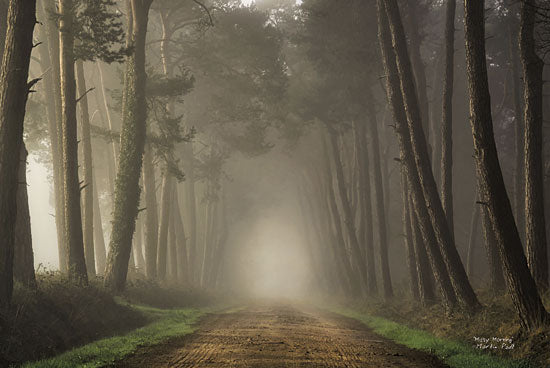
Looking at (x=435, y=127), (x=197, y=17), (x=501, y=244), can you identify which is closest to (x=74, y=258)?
(x=501, y=244)

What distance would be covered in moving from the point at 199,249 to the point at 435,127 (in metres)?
26.7

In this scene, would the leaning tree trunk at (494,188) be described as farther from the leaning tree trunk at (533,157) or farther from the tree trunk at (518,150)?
the tree trunk at (518,150)

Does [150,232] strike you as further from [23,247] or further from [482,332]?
[482,332]

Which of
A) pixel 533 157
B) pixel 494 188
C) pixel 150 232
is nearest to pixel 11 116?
pixel 494 188

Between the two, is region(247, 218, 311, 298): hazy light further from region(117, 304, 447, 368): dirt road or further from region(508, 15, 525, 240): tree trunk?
region(117, 304, 447, 368): dirt road

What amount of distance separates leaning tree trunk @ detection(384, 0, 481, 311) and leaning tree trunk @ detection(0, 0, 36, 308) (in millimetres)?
9482

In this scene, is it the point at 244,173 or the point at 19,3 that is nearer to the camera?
the point at 19,3

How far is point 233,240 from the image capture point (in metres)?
64.3

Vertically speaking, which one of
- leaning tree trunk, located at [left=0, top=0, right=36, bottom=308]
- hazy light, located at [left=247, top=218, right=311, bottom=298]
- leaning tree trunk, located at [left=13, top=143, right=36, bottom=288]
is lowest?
hazy light, located at [left=247, top=218, right=311, bottom=298]

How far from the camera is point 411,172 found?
1559 centimetres

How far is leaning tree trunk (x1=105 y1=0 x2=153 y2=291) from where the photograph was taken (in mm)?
17766

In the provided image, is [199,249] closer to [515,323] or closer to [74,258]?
[74,258]
